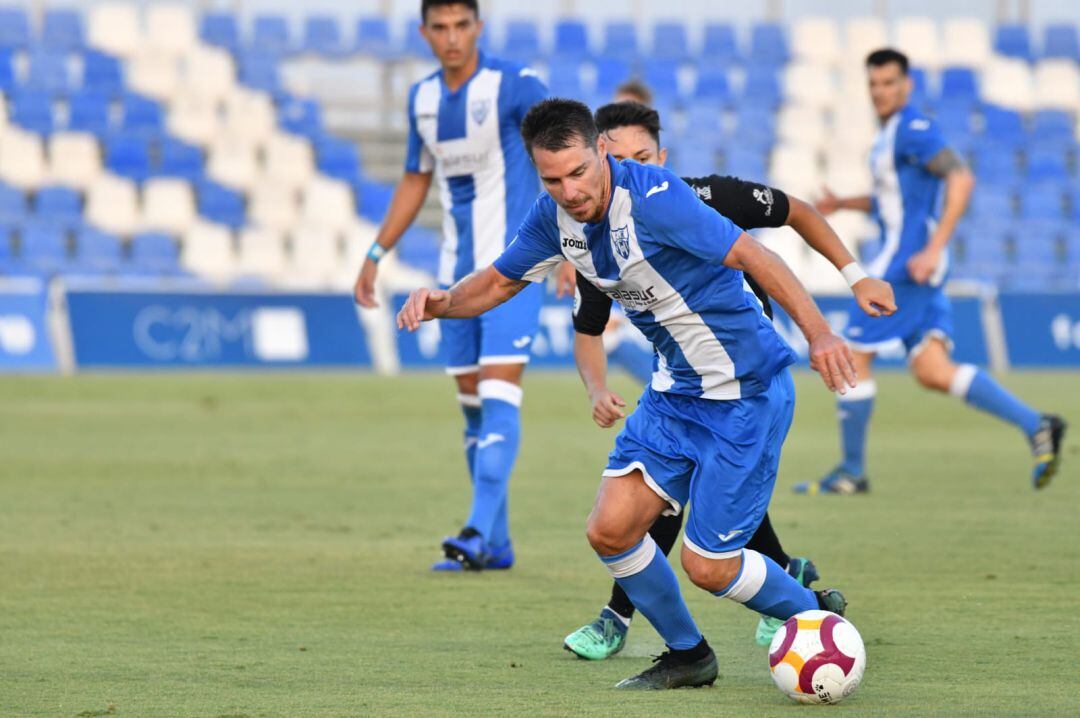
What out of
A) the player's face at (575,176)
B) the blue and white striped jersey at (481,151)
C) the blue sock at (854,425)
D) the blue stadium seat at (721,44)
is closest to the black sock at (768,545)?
the player's face at (575,176)

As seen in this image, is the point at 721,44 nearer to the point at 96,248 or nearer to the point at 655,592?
the point at 96,248

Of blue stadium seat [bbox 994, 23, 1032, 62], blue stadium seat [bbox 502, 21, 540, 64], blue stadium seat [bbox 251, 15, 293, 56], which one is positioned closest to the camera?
blue stadium seat [bbox 251, 15, 293, 56]

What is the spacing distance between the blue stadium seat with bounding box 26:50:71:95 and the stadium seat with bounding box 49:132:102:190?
128cm

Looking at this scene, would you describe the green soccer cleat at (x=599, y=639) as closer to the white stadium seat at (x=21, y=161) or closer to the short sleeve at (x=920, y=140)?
the short sleeve at (x=920, y=140)

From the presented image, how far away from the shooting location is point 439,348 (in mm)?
20078

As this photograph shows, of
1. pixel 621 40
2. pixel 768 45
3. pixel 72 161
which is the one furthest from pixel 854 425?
pixel 768 45

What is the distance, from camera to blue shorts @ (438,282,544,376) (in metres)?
7.44

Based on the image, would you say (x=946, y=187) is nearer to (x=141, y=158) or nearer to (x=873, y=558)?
(x=873, y=558)

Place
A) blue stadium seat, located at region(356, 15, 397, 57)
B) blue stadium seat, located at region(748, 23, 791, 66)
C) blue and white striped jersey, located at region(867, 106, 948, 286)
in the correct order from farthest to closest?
blue stadium seat, located at region(748, 23, 791, 66)
blue stadium seat, located at region(356, 15, 397, 57)
blue and white striped jersey, located at region(867, 106, 948, 286)

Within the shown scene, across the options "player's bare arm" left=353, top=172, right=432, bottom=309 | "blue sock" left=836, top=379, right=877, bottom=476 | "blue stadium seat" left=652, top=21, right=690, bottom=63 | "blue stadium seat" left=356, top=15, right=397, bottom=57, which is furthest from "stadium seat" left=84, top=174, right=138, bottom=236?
"player's bare arm" left=353, top=172, right=432, bottom=309

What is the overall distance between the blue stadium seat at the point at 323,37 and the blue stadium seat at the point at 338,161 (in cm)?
215

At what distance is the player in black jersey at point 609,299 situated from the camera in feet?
16.2

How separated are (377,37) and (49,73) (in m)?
5.35

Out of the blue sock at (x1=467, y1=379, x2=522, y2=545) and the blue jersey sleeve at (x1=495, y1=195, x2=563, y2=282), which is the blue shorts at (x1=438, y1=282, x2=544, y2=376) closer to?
the blue sock at (x1=467, y1=379, x2=522, y2=545)
